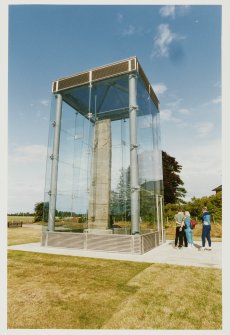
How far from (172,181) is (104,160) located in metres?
21.4

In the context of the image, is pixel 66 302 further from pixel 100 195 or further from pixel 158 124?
pixel 158 124

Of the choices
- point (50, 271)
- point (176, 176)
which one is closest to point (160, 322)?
point (50, 271)

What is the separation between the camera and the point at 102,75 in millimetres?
11586

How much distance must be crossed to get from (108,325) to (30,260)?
5142mm

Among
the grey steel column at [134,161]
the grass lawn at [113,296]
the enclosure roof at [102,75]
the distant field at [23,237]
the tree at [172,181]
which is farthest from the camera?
the tree at [172,181]

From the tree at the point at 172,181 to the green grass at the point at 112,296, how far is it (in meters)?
23.5

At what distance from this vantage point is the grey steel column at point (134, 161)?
9.74 metres

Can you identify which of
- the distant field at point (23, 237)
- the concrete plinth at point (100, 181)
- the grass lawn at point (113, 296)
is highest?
the concrete plinth at point (100, 181)

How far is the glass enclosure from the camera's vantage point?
35.0 feet

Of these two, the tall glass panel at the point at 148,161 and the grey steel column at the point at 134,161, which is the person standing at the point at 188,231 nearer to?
the tall glass panel at the point at 148,161

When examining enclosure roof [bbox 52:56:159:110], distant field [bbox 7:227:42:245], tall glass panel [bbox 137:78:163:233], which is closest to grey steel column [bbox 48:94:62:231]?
enclosure roof [bbox 52:56:159:110]

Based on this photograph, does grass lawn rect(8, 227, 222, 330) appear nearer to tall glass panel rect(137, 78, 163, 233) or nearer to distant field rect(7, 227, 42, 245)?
tall glass panel rect(137, 78, 163, 233)

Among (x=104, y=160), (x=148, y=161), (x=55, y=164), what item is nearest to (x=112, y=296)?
(x=104, y=160)

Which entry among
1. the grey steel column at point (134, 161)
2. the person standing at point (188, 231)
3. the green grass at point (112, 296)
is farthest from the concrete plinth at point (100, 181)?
the green grass at point (112, 296)
